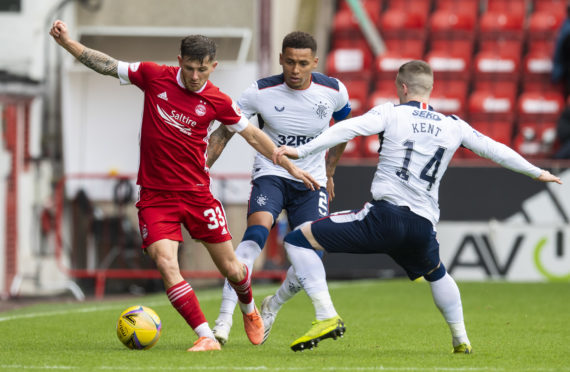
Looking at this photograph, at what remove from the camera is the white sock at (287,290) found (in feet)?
25.2

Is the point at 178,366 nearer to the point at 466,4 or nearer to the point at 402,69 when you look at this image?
the point at 402,69

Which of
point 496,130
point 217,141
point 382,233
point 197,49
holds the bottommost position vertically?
point 496,130

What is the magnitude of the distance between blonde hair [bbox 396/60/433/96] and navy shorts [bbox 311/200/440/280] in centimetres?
75

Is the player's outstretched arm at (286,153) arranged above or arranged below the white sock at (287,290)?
above

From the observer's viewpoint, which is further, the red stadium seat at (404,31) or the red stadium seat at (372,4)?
the red stadium seat at (372,4)

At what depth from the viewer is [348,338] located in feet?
26.4

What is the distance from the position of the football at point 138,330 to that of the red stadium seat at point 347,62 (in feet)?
38.3

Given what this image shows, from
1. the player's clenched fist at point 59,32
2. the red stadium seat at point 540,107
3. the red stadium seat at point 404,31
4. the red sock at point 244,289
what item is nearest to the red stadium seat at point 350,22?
the red stadium seat at point 404,31

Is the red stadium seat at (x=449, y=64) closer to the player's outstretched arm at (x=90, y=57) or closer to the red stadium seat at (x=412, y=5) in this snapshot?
the red stadium seat at (x=412, y=5)

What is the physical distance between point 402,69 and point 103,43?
377 inches

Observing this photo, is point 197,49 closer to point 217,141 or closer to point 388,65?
point 217,141

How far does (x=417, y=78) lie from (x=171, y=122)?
1639 mm

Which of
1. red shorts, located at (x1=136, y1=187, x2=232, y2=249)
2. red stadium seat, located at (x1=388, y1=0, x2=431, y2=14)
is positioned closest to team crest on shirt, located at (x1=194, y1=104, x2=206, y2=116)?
red shorts, located at (x1=136, y1=187, x2=232, y2=249)

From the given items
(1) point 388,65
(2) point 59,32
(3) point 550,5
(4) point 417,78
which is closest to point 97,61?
(2) point 59,32
